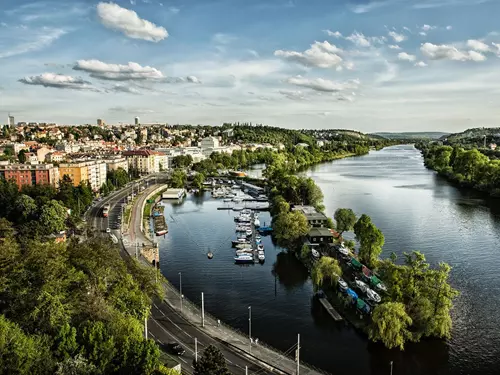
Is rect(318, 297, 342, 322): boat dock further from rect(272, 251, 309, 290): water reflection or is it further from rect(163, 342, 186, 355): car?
rect(163, 342, 186, 355): car

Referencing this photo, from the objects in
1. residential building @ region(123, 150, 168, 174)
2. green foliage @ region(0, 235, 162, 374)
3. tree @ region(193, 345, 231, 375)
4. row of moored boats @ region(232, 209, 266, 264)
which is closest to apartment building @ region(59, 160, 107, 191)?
residential building @ region(123, 150, 168, 174)

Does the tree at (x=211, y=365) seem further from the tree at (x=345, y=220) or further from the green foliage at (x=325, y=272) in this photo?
the tree at (x=345, y=220)

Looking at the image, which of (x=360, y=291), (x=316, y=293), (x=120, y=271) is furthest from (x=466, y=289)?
(x=120, y=271)

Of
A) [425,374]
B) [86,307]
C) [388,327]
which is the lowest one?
[425,374]

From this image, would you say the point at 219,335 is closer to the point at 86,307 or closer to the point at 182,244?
the point at 86,307

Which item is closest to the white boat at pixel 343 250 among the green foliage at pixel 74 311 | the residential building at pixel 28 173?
the green foliage at pixel 74 311

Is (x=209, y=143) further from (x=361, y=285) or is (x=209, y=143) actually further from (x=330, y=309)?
(x=330, y=309)

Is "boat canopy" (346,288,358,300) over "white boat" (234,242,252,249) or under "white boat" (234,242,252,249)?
over
